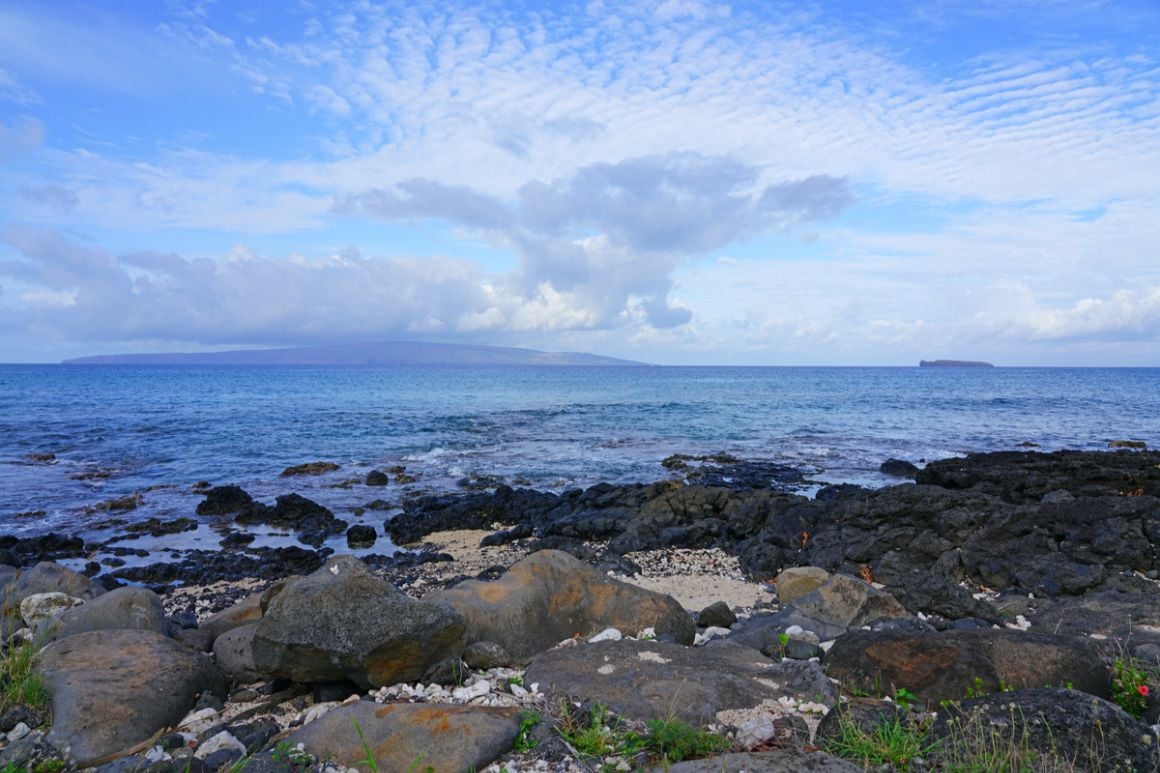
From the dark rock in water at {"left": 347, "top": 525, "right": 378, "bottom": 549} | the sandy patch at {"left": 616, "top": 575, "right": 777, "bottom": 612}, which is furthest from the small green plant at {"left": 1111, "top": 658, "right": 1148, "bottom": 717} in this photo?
the dark rock in water at {"left": 347, "top": 525, "right": 378, "bottom": 549}

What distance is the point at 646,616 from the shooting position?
8.38 meters

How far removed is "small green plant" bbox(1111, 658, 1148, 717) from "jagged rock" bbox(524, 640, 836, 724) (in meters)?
2.08

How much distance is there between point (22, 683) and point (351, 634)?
8.94ft

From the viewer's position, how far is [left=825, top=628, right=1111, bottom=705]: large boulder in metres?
5.53

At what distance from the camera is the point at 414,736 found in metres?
4.82

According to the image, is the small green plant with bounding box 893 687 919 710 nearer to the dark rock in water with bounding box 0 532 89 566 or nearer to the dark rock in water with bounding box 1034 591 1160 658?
the dark rock in water with bounding box 1034 591 1160 658

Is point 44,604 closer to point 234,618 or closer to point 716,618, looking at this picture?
point 234,618

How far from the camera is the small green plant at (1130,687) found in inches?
206

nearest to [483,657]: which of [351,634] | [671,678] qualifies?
[351,634]

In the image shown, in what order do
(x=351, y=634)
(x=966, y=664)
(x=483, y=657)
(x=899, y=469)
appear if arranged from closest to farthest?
(x=966, y=664) < (x=351, y=634) < (x=483, y=657) < (x=899, y=469)

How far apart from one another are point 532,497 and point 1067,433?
36795 mm

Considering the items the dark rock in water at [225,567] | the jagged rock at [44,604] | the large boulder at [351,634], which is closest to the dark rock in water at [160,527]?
the dark rock in water at [225,567]

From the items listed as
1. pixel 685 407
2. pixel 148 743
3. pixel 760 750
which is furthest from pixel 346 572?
pixel 685 407

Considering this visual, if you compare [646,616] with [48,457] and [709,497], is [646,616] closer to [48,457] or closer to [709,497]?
Result: [709,497]
